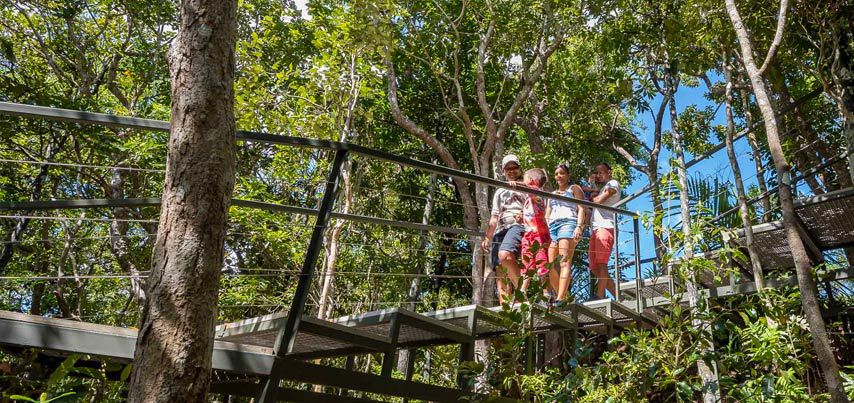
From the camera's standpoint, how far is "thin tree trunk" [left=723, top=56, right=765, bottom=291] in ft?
18.1

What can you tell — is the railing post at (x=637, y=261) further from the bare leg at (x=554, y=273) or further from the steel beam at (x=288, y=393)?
the steel beam at (x=288, y=393)

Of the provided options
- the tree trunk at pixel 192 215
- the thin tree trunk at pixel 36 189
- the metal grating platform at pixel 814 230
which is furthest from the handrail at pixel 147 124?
the thin tree trunk at pixel 36 189

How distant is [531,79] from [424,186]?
3.74 meters

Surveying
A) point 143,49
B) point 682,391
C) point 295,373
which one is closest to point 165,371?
point 295,373

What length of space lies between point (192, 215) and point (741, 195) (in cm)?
537

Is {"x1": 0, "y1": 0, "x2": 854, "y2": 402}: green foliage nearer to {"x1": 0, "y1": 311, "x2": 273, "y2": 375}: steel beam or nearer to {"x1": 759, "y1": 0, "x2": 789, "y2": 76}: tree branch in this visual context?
{"x1": 759, "y1": 0, "x2": 789, "y2": 76}: tree branch

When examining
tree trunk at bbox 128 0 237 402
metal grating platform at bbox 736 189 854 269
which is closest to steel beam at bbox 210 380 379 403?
tree trunk at bbox 128 0 237 402

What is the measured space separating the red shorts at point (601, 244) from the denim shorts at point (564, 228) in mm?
504

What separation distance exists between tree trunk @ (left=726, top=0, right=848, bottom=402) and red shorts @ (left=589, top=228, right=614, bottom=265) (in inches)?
50.0

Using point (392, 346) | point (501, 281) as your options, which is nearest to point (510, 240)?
point (501, 281)

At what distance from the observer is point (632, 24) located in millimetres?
9406

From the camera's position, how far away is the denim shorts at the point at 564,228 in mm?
4891

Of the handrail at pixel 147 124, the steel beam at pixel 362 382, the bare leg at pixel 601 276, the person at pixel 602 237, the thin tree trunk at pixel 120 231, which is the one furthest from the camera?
the thin tree trunk at pixel 120 231

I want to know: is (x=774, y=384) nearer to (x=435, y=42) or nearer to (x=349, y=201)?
(x=349, y=201)
